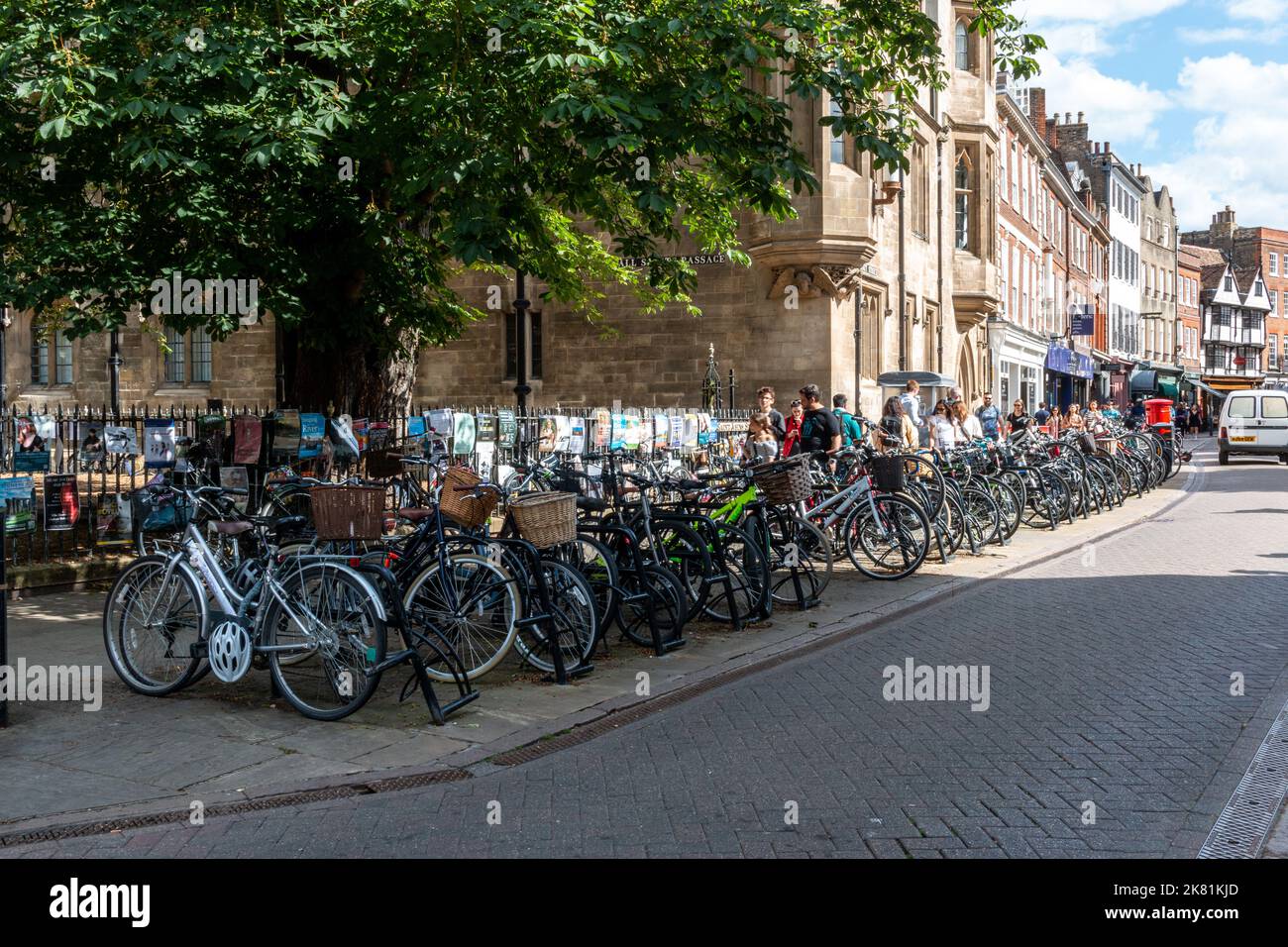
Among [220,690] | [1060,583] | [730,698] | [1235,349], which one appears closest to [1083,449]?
[1060,583]

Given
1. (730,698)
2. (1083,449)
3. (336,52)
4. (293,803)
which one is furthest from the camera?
(1083,449)

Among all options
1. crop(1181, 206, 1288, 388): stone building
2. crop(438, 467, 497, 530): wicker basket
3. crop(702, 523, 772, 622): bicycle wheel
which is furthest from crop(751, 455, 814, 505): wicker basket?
crop(1181, 206, 1288, 388): stone building

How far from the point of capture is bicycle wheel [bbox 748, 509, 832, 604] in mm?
10133

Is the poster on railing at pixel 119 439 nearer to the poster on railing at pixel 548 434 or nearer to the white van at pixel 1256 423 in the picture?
the poster on railing at pixel 548 434

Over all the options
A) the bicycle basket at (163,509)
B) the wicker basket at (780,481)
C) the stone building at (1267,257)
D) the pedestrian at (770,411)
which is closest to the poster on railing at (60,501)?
the bicycle basket at (163,509)

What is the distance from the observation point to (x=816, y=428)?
13.8 meters

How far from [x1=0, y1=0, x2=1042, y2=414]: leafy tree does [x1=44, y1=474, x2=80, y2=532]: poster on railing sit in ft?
4.96

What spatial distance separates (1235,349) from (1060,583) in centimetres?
9613

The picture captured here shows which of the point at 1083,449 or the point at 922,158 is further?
the point at 922,158

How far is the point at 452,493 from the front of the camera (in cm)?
718

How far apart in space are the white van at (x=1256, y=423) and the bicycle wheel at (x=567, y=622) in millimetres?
30665

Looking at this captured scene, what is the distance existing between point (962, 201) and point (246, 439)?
27120 mm

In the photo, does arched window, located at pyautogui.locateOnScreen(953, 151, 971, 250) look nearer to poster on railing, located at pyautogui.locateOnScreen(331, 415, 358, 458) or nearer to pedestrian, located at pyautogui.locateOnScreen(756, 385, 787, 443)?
pedestrian, located at pyautogui.locateOnScreen(756, 385, 787, 443)

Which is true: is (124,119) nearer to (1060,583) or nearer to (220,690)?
(220,690)
